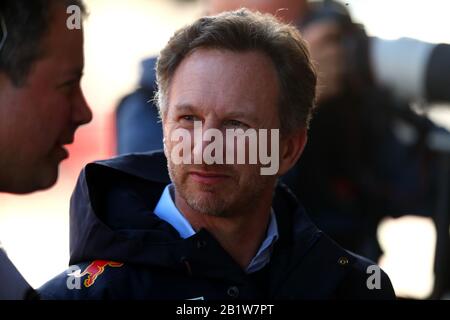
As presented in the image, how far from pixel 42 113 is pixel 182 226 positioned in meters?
0.37

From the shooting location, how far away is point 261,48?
2.00 meters

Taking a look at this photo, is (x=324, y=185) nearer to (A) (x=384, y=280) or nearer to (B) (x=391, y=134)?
(B) (x=391, y=134)

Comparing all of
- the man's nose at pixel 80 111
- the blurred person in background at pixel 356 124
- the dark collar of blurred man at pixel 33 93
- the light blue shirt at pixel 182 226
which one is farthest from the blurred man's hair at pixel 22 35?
the blurred person in background at pixel 356 124

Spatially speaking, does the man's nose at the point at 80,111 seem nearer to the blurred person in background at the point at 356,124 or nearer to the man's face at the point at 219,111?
the man's face at the point at 219,111

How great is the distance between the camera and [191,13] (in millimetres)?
3012

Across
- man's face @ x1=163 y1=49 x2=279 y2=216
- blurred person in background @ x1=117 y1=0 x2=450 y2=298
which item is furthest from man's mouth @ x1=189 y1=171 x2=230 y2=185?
blurred person in background @ x1=117 y1=0 x2=450 y2=298

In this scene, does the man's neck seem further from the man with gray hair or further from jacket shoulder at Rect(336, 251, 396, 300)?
jacket shoulder at Rect(336, 251, 396, 300)

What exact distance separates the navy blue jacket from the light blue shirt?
0.01 m

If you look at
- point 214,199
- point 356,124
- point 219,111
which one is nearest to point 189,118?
point 219,111

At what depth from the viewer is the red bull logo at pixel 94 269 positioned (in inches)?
71.6

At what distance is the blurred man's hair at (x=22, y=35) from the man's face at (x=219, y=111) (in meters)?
0.31

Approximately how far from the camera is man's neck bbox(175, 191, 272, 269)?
6.36ft

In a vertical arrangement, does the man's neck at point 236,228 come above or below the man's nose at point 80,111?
below
